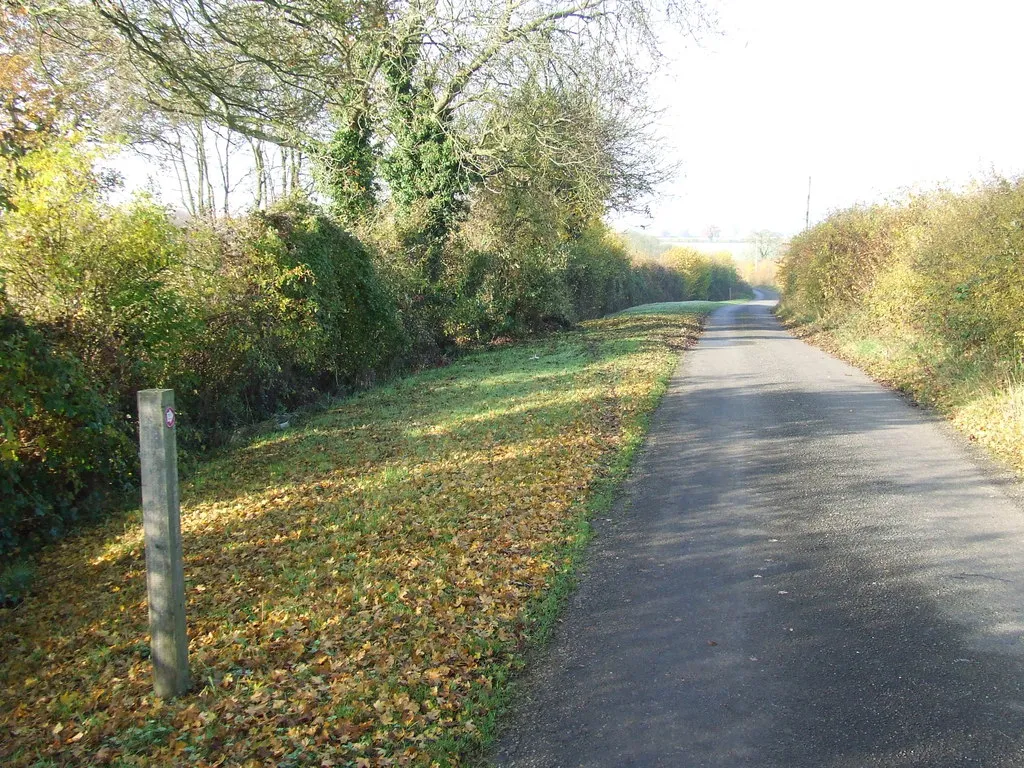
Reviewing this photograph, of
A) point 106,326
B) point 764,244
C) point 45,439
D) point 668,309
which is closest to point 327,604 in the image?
point 45,439

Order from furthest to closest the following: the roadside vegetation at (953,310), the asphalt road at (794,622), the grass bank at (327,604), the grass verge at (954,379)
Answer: the roadside vegetation at (953,310)
the grass verge at (954,379)
the grass bank at (327,604)
the asphalt road at (794,622)

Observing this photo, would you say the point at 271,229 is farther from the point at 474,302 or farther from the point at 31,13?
the point at 474,302

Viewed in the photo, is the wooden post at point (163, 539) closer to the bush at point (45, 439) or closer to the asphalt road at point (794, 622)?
the asphalt road at point (794, 622)

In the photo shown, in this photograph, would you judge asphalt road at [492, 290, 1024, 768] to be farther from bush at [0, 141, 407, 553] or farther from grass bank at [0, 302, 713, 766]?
bush at [0, 141, 407, 553]

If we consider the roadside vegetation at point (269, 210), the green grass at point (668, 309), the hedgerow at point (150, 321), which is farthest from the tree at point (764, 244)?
the hedgerow at point (150, 321)

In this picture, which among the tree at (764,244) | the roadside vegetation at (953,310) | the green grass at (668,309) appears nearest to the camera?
the roadside vegetation at (953,310)

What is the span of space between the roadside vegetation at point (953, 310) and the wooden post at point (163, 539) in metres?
8.27

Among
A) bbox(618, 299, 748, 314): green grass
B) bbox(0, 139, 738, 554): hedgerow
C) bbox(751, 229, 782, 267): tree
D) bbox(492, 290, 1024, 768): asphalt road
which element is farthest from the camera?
bbox(751, 229, 782, 267): tree

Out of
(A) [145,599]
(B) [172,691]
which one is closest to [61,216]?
(A) [145,599]

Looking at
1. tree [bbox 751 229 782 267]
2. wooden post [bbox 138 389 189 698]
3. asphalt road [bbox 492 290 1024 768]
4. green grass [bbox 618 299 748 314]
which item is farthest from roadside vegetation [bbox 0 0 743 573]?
tree [bbox 751 229 782 267]

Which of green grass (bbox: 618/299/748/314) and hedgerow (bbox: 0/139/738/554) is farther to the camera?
green grass (bbox: 618/299/748/314)

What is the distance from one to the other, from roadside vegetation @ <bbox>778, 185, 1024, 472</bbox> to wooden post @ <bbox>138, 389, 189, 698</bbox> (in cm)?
827

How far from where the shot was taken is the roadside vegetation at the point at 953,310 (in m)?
10.7

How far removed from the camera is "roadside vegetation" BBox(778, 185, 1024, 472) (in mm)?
10734
